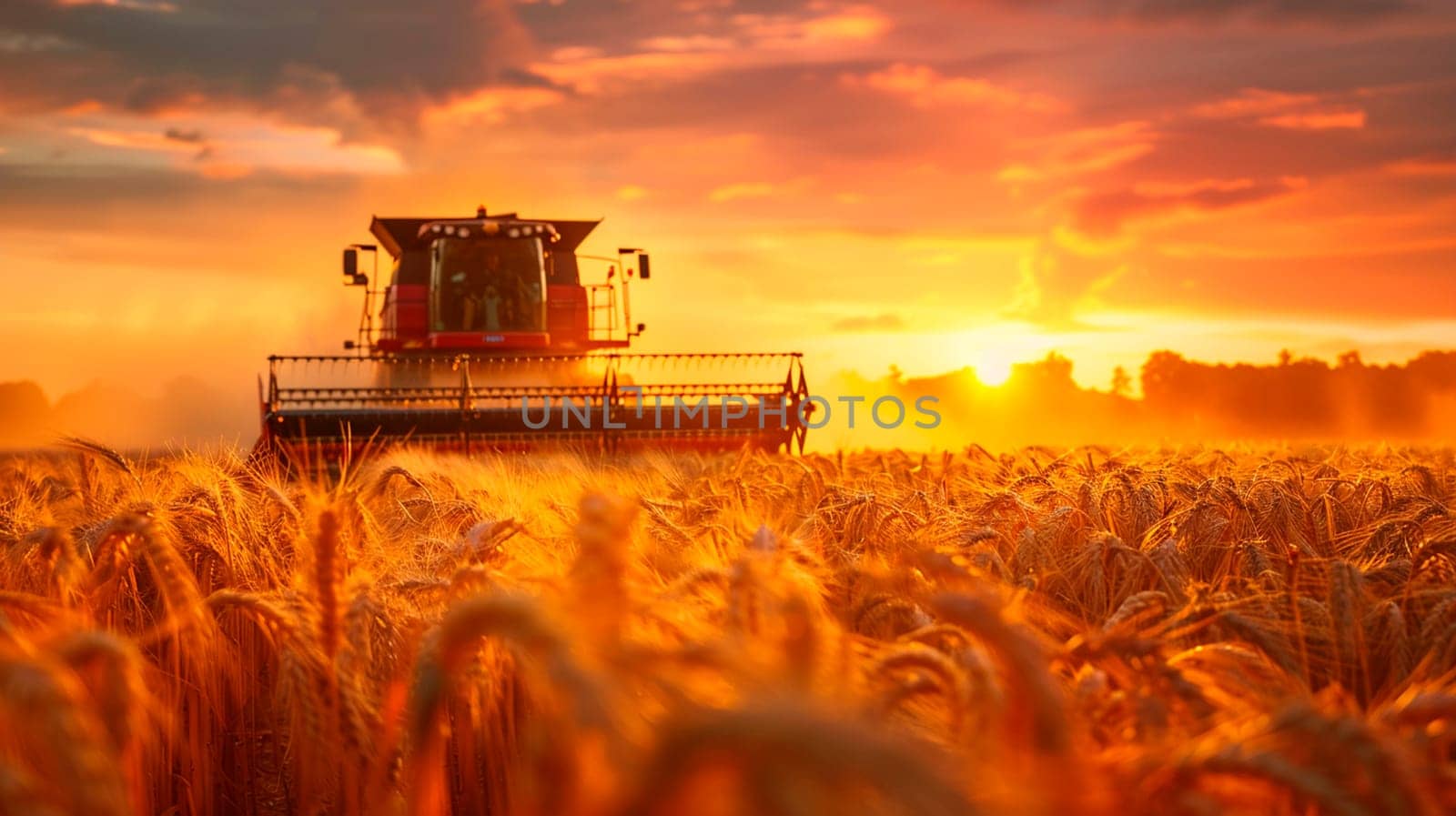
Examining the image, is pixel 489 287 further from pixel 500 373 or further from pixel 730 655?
pixel 730 655

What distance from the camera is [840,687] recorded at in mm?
1112

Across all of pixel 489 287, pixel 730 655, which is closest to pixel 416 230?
pixel 489 287

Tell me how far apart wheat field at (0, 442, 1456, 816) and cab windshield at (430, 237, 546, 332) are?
9.54 m

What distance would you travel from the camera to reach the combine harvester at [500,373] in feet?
37.5

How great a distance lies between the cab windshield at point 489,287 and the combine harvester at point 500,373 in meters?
0.01

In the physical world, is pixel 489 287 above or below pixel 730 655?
above

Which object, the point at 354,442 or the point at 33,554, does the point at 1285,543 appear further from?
the point at 354,442

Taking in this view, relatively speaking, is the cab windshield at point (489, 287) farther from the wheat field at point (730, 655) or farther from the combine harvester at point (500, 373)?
the wheat field at point (730, 655)

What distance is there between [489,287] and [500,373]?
1.14 m

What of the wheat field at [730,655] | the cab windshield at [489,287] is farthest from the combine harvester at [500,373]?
the wheat field at [730,655]

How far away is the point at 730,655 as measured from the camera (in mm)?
936

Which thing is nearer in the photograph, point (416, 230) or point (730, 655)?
point (730, 655)

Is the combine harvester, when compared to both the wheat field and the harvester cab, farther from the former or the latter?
the wheat field

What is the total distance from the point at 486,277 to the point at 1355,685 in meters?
12.6
